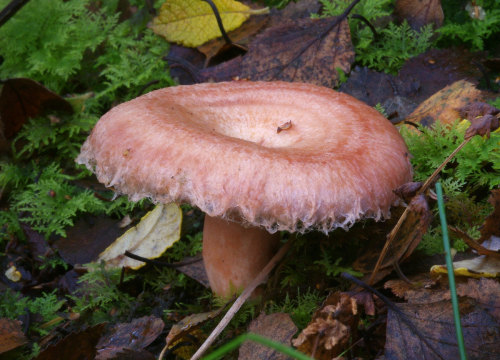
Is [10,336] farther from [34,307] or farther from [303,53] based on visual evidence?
[303,53]

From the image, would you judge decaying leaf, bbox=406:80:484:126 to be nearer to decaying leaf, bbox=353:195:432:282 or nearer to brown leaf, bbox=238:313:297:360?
decaying leaf, bbox=353:195:432:282

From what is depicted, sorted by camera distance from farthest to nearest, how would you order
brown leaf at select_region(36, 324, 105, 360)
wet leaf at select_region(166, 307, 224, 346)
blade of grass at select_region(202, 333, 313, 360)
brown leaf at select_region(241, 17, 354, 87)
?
brown leaf at select_region(241, 17, 354, 87)
wet leaf at select_region(166, 307, 224, 346)
brown leaf at select_region(36, 324, 105, 360)
blade of grass at select_region(202, 333, 313, 360)

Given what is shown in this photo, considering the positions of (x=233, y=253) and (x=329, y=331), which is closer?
(x=329, y=331)

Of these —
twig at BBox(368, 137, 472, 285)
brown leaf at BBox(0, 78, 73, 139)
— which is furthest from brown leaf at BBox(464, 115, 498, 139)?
brown leaf at BBox(0, 78, 73, 139)

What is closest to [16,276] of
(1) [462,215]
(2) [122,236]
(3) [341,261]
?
(2) [122,236]

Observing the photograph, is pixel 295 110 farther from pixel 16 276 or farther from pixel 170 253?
pixel 16 276

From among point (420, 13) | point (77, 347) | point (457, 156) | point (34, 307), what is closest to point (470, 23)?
point (420, 13)

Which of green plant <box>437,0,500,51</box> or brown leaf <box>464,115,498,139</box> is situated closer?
brown leaf <box>464,115,498,139</box>
